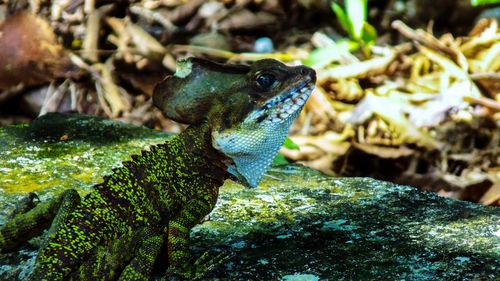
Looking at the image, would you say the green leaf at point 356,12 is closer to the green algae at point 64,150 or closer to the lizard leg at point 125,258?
the green algae at point 64,150

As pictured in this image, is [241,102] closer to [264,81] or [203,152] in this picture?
[264,81]

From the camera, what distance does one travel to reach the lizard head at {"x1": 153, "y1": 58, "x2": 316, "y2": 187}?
10.1ft

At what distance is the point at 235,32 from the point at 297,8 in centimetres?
80

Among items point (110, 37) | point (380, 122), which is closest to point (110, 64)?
point (110, 37)

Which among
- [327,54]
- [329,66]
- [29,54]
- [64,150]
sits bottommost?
[29,54]

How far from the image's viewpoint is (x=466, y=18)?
6684 mm

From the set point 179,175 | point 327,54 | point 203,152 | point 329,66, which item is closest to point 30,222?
point 179,175

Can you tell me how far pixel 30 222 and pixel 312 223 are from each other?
4.47 ft

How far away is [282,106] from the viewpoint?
121 inches

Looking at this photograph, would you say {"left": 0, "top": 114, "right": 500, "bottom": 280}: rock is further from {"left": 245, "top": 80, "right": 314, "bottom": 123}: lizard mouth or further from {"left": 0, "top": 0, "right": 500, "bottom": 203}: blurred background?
{"left": 0, "top": 0, "right": 500, "bottom": 203}: blurred background

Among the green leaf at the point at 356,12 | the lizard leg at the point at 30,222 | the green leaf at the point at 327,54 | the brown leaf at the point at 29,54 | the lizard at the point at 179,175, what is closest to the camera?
the lizard at the point at 179,175

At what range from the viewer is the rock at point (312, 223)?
2.83m

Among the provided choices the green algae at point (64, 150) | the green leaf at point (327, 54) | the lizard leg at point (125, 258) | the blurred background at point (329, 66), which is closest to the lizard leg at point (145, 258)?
the lizard leg at point (125, 258)

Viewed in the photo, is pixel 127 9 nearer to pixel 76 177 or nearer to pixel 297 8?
pixel 297 8
